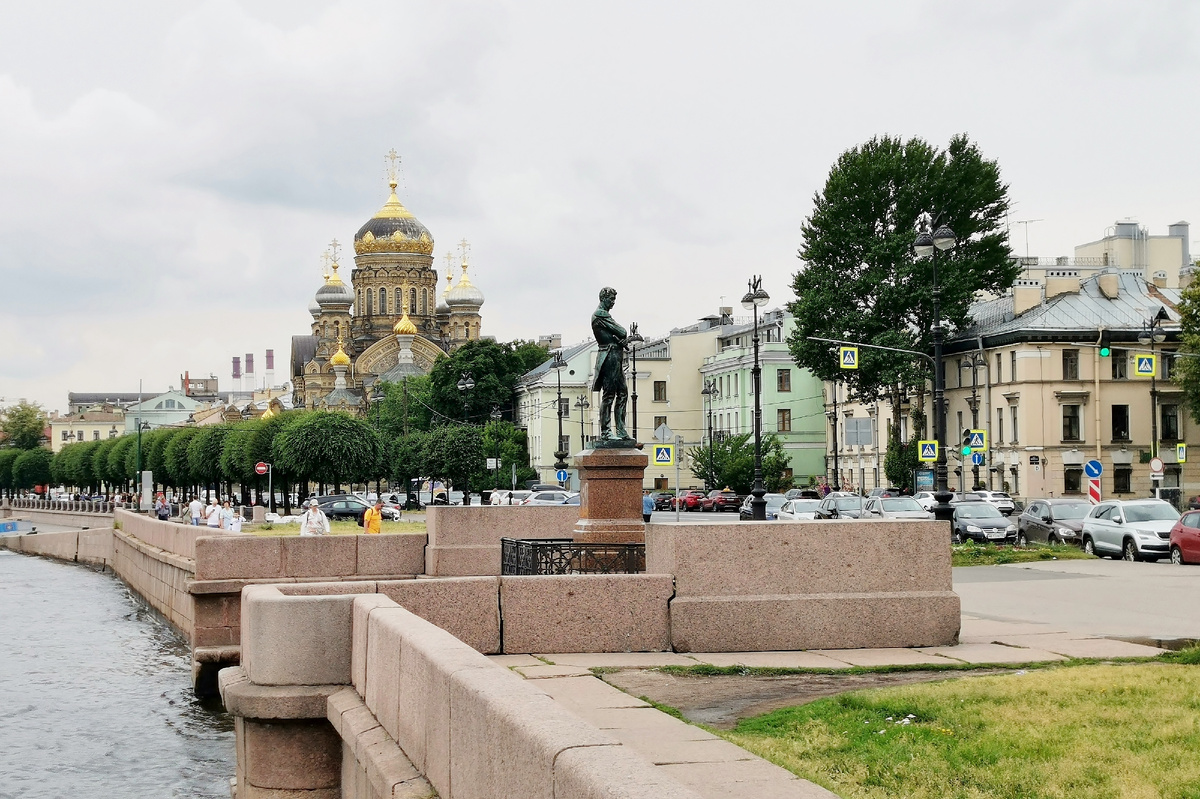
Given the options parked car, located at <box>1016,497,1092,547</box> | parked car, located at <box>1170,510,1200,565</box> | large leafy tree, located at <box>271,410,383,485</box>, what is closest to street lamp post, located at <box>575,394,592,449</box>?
large leafy tree, located at <box>271,410,383,485</box>

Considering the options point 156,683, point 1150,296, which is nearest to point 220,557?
point 156,683

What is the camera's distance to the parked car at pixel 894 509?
39.4 meters

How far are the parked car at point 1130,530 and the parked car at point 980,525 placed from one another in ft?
14.0

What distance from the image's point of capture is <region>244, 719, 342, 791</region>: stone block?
932cm

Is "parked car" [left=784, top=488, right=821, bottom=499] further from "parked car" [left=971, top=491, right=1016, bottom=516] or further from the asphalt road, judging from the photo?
the asphalt road

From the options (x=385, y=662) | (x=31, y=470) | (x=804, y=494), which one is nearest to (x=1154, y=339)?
(x=804, y=494)

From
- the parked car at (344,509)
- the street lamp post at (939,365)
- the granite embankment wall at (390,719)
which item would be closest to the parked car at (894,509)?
the street lamp post at (939,365)

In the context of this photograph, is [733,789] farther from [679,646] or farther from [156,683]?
[156,683]

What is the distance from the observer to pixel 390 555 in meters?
21.1

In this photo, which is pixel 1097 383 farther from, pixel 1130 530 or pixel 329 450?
pixel 329 450

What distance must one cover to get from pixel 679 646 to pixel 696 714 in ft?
9.43

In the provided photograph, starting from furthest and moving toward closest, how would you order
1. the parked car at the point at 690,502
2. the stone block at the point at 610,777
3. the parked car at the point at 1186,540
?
the parked car at the point at 690,502 < the parked car at the point at 1186,540 < the stone block at the point at 610,777

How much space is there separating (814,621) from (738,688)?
2172mm

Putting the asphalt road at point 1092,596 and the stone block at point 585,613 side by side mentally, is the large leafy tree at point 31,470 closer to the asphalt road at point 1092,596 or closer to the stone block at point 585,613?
the asphalt road at point 1092,596
